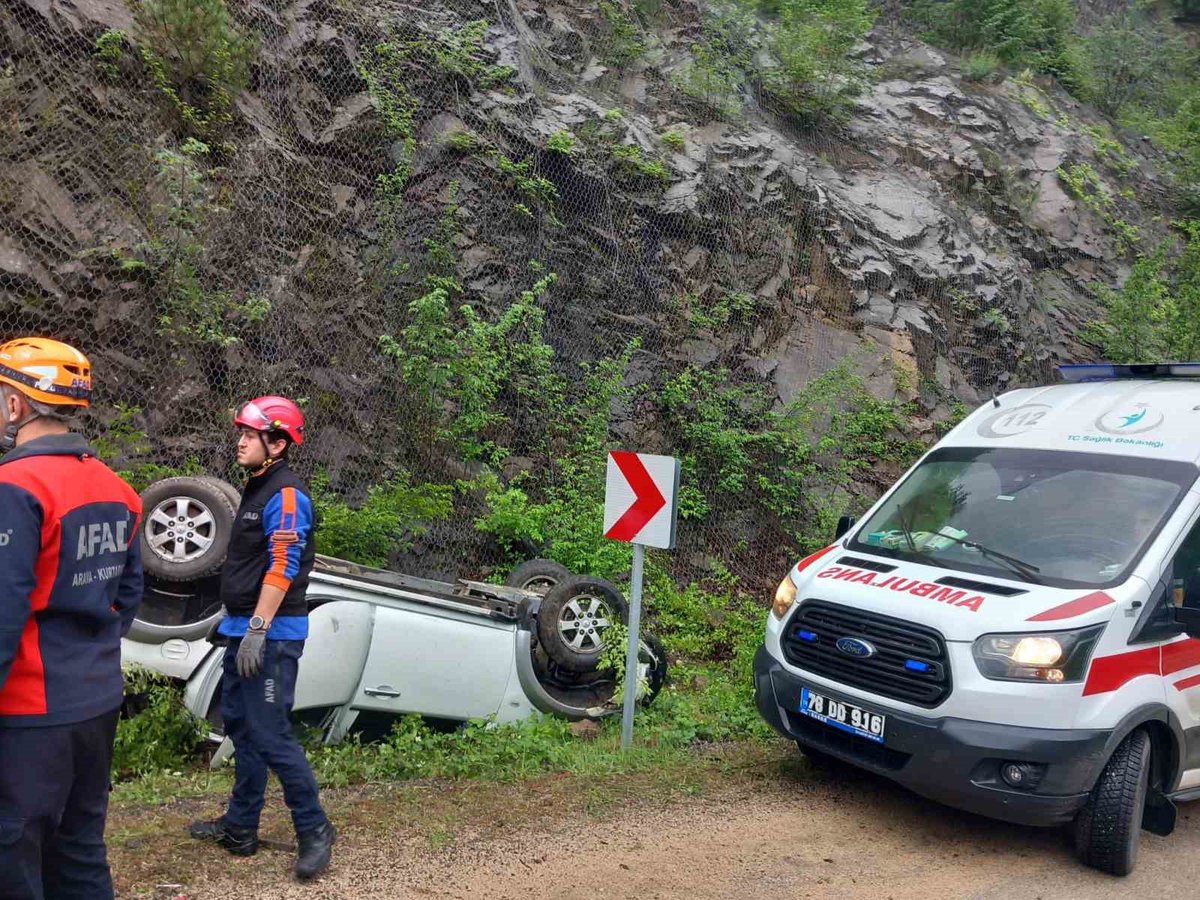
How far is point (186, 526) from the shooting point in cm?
639

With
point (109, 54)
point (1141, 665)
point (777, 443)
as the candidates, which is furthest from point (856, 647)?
point (109, 54)

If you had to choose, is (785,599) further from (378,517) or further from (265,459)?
(378,517)

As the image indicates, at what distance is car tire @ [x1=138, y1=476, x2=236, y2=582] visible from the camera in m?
6.22

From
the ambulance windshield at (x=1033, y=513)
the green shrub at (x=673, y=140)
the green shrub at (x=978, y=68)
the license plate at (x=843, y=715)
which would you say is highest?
the green shrub at (x=978, y=68)

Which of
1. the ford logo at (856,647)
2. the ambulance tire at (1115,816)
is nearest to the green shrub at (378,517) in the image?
the ford logo at (856,647)

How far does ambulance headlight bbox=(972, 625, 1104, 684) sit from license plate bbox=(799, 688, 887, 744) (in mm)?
661

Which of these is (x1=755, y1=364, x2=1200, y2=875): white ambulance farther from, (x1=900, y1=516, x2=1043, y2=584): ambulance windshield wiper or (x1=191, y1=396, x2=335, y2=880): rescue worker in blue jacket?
(x1=191, y1=396, x2=335, y2=880): rescue worker in blue jacket

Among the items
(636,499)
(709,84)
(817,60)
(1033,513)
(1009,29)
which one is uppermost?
(1009,29)

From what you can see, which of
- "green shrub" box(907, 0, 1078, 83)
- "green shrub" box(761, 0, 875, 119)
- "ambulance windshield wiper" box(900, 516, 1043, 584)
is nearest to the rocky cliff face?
"green shrub" box(761, 0, 875, 119)

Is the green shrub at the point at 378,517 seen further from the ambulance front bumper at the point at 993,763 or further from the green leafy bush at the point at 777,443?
the ambulance front bumper at the point at 993,763

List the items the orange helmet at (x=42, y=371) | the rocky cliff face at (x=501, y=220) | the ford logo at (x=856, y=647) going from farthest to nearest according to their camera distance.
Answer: the rocky cliff face at (x=501, y=220) < the ford logo at (x=856, y=647) < the orange helmet at (x=42, y=371)

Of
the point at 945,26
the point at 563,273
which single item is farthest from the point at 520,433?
the point at 945,26

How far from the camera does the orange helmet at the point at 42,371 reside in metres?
3.08

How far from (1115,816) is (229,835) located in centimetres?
445
